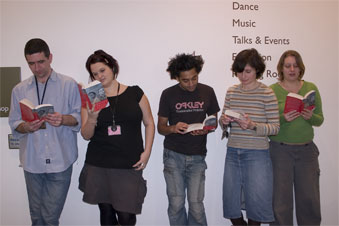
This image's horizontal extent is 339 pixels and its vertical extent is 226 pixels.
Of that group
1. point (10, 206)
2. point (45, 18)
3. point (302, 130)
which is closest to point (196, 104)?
point (302, 130)

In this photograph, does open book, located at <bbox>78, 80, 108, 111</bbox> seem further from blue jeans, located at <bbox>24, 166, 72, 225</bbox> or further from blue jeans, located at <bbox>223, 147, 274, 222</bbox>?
blue jeans, located at <bbox>223, 147, 274, 222</bbox>

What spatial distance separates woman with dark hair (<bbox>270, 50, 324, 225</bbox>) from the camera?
2.53 meters

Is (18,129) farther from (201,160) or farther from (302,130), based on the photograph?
(302,130)

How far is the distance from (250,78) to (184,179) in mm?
1110

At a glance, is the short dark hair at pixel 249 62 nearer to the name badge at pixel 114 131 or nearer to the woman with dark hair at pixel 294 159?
the woman with dark hair at pixel 294 159

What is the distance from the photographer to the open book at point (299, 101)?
239 centimetres

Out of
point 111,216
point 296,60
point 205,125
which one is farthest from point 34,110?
point 296,60

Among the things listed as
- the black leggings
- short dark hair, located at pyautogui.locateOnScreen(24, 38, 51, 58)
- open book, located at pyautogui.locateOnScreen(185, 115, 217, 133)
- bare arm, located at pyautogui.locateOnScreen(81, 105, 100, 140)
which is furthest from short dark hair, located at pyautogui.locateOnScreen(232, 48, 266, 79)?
short dark hair, located at pyautogui.locateOnScreen(24, 38, 51, 58)

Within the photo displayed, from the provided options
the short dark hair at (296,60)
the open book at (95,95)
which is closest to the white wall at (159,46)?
the short dark hair at (296,60)

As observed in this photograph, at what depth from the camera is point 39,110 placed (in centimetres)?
223

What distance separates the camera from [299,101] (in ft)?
7.89

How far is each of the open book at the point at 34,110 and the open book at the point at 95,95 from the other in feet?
1.24

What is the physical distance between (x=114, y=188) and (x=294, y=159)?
5.47 ft

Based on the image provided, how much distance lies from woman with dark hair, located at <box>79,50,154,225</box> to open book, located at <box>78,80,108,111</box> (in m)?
0.10
